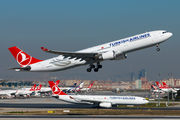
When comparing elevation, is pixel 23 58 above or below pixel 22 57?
below

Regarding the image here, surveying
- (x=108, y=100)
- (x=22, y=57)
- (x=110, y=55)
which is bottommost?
(x=108, y=100)

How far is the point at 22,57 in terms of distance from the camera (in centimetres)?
5422

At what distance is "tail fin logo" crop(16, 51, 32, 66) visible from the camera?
5324 centimetres

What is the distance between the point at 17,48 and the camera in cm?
5519

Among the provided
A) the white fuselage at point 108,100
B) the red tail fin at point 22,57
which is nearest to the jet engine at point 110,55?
the red tail fin at point 22,57

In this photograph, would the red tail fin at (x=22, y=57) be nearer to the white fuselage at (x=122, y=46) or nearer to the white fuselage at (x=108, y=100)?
the white fuselage at (x=122, y=46)

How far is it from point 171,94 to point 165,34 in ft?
245

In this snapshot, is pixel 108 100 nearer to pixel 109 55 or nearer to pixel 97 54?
pixel 97 54

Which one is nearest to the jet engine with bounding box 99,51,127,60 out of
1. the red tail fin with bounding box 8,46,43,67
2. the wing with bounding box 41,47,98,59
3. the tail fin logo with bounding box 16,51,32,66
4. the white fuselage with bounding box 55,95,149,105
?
the wing with bounding box 41,47,98,59

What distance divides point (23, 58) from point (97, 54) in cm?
1812

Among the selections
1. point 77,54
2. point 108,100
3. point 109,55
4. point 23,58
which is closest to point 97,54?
point 109,55

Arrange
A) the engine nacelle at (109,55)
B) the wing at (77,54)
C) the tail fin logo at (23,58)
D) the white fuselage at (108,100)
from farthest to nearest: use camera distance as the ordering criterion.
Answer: the white fuselage at (108,100) → the tail fin logo at (23,58) → the wing at (77,54) → the engine nacelle at (109,55)

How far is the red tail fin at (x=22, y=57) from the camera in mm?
52719

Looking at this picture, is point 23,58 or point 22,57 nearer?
point 23,58
